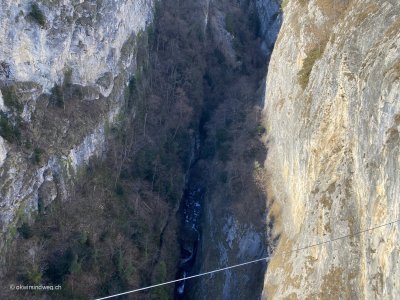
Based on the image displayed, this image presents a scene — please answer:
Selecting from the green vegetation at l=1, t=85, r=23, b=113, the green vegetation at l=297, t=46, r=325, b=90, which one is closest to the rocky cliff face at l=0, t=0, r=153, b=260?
the green vegetation at l=1, t=85, r=23, b=113

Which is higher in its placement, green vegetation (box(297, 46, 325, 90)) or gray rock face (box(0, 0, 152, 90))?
gray rock face (box(0, 0, 152, 90))

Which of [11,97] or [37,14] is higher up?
[37,14]

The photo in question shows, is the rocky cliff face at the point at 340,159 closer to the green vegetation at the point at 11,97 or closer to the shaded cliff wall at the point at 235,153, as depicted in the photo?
the shaded cliff wall at the point at 235,153

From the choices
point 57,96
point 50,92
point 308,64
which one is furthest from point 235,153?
point 50,92

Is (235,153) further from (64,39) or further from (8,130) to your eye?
(8,130)

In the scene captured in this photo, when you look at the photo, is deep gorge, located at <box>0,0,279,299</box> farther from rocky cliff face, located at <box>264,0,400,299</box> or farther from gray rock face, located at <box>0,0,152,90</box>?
rocky cliff face, located at <box>264,0,400,299</box>
